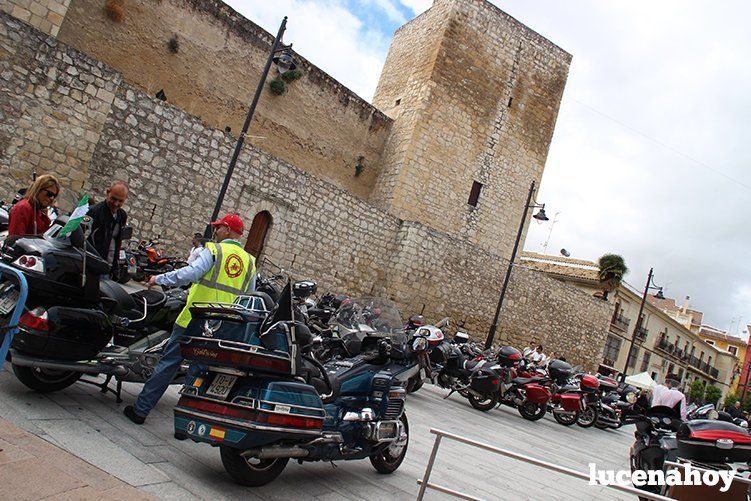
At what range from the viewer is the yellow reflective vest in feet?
13.6

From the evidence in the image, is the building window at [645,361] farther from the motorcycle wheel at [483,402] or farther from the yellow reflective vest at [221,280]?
the yellow reflective vest at [221,280]

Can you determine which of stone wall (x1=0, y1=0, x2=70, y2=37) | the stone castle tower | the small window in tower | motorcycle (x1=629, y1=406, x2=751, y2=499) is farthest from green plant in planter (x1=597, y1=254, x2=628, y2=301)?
stone wall (x1=0, y1=0, x2=70, y2=37)

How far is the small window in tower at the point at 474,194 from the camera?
21953 millimetres

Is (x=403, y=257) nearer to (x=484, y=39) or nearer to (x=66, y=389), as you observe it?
(x=484, y=39)

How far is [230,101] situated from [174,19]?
289 cm

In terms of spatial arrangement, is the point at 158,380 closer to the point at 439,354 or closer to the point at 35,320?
the point at 35,320

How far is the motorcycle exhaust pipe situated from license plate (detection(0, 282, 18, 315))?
1.85 metres

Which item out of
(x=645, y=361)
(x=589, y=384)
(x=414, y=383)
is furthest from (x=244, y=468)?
(x=645, y=361)

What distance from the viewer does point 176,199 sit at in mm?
12234

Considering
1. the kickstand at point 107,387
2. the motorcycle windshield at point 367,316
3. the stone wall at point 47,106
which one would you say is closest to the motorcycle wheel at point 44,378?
the kickstand at point 107,387

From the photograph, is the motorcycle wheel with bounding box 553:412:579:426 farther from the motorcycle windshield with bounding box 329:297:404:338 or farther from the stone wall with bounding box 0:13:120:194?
the stone wall with bounding box 0:13:120:194

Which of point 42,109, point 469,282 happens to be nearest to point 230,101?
point 42,109

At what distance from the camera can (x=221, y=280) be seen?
165 inches

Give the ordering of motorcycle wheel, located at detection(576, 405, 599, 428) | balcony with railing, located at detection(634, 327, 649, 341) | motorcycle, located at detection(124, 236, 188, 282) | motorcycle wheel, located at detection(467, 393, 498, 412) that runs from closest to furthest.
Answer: motorcycle wheel, located at detection(467, 393, 498, 412) < motorcycle, located at detection(124, 236, 188, 282) < motorcycle wheel, located at detection(576, 405, 599, 428) < balcony with railing, located at detection(634, 327, 649, 341)
